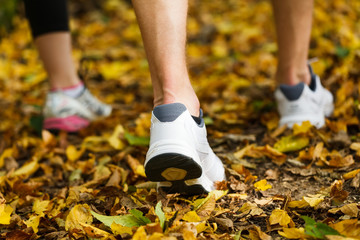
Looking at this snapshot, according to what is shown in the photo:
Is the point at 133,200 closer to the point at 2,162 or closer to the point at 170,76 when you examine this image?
the point at 170,76

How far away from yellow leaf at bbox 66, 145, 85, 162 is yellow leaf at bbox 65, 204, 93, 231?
1.83 ft

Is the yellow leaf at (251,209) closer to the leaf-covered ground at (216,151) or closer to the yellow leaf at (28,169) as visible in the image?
the leaf-covered ground at (216,151)

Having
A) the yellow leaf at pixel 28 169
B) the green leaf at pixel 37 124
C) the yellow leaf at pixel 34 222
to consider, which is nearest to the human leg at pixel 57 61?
the green leaf at pixel 37 124

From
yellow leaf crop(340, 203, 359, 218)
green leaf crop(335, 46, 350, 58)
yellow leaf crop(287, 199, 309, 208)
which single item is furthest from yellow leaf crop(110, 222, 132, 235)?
green leaf crop(335, 46, 350, 58)

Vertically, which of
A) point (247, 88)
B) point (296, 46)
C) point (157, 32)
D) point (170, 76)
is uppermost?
point (157, 32)

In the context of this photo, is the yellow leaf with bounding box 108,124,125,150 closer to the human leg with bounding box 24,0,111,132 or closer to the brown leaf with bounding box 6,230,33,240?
the human leg with bounding box 24,0,111,132

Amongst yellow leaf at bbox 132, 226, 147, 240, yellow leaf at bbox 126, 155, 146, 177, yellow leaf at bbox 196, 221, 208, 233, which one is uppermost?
yellow leaf at bbox 132, 226, 147, 240

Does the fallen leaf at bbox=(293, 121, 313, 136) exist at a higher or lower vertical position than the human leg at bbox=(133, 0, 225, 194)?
lower

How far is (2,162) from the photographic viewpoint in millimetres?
1761

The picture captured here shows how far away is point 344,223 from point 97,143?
123 cm

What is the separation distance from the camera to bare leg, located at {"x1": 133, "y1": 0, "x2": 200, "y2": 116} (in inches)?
44.9

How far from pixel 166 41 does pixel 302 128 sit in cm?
77

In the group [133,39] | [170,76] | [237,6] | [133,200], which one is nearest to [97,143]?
[133,200]

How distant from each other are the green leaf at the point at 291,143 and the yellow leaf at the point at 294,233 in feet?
1.96
